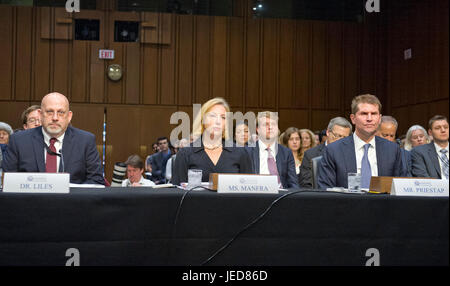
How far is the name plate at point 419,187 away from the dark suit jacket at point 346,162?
2.87 ft

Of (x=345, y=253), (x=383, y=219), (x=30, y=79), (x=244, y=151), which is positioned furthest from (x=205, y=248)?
(x=30, y=79)

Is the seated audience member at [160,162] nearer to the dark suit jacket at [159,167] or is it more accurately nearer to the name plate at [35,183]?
the dark suit jacket at [159,167]

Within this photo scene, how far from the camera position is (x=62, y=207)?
6.68 feet

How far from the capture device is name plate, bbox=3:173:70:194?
2.07m

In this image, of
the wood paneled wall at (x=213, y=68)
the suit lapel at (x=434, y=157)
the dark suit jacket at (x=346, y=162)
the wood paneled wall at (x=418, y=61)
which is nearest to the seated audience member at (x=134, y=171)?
the dark suit jacket at (x=346, y=162)

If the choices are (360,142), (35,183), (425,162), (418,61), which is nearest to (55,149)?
(35,183)

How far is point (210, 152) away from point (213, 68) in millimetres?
7817

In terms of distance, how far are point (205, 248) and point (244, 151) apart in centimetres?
147

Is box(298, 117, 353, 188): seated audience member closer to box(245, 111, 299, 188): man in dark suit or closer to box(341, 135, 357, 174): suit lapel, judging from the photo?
box(245, 111, 299, 188): man in dark suit

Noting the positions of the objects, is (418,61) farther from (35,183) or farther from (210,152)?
(35,183)

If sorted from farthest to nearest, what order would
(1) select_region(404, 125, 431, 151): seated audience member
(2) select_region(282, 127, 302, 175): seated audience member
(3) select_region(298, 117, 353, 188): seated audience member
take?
(2) select_region(282, 127, 302, 175): seated audience member, (1) select_region(404, 125, 431, 151): seated audience member, (3) select_region(298, 117, 353, 188): seated audience member

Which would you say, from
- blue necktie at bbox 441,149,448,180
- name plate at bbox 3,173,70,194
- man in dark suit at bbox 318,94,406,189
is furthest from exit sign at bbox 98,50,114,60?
name plate at bbox 3,173,70,194

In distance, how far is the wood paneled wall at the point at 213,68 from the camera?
10.4 m

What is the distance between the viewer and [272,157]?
4684mm
